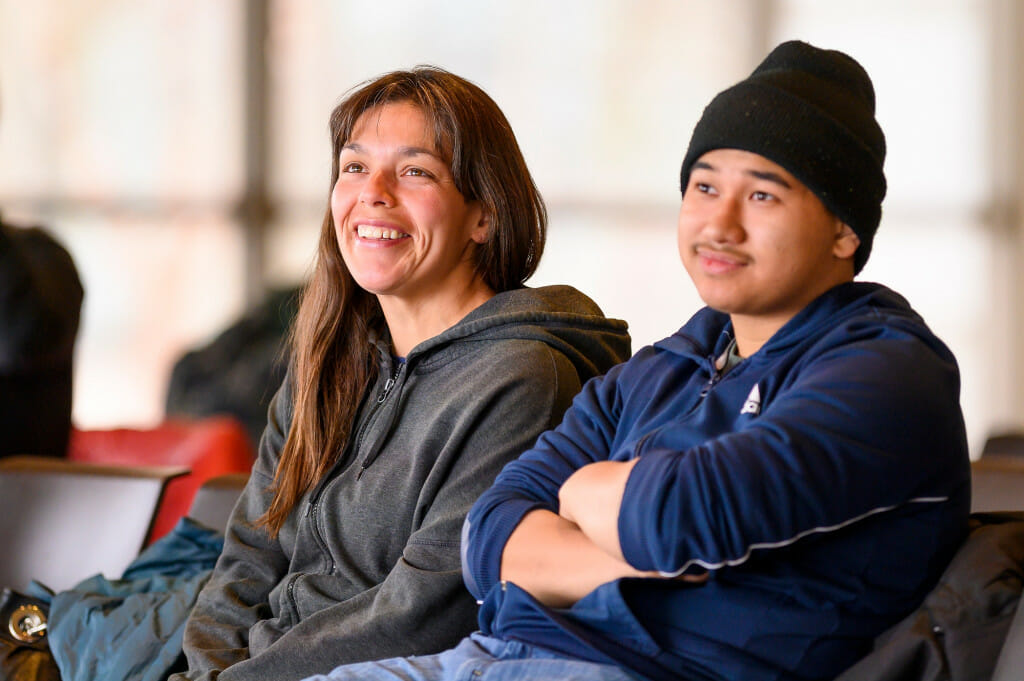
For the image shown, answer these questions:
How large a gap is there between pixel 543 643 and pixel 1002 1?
519 cm

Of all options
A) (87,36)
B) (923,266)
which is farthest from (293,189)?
(923,266)

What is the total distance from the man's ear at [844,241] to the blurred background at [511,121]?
454cm

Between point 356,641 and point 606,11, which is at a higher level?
point 606,11

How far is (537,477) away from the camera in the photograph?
5.19 feet

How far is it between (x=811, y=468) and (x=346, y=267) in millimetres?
1092

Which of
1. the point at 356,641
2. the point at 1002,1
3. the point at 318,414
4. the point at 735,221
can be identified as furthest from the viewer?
the point at 1002,1

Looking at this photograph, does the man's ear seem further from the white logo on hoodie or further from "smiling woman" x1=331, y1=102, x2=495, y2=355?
"smiling woman" x1=331, y1=102, x2=495, y2=355

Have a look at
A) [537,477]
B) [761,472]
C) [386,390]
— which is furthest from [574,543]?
[386,390]

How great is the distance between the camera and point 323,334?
6.97ft

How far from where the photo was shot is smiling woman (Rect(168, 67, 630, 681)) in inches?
69.8

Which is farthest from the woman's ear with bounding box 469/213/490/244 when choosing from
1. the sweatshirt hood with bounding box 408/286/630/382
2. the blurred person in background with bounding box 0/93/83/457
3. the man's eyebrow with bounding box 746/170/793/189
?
the blurred person in background with bounding box 0/93/83/457

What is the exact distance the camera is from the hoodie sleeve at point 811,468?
4.03ft

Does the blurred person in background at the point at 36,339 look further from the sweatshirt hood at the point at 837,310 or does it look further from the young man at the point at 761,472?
the sweatshirt hood at the point at 837,310

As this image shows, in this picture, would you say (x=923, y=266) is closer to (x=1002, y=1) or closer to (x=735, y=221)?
(x=1002, y=1)
